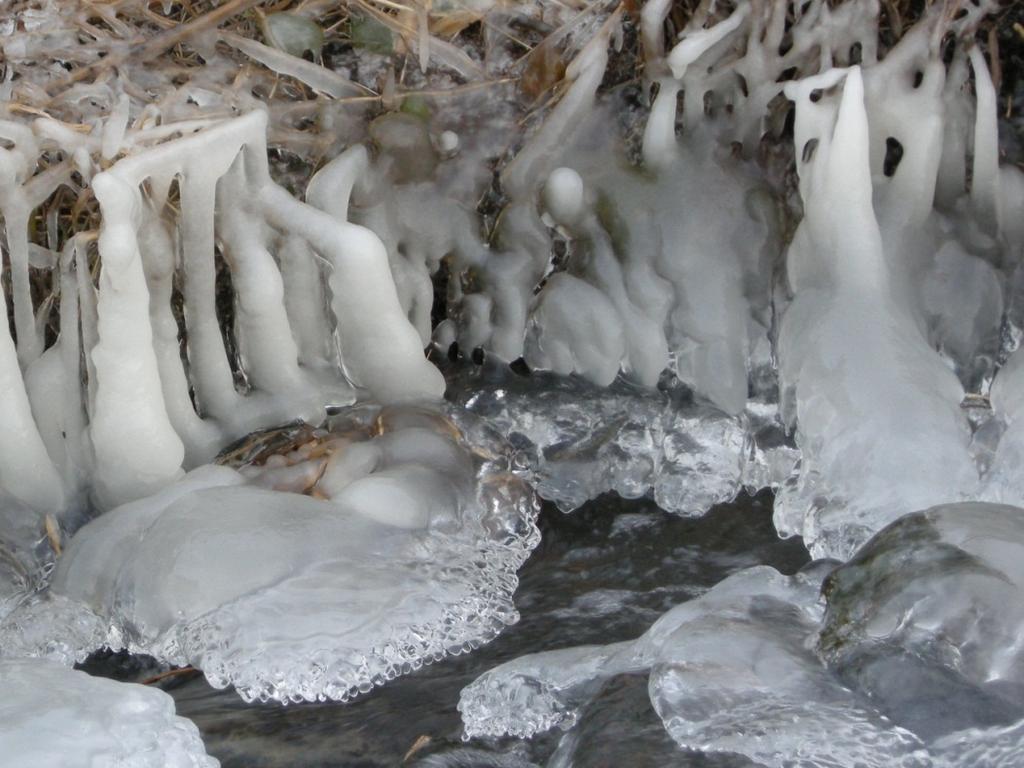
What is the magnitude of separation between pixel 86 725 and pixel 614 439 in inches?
48.7

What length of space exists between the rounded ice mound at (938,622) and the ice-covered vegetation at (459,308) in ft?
0.45

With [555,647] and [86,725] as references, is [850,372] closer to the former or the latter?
[555,647]

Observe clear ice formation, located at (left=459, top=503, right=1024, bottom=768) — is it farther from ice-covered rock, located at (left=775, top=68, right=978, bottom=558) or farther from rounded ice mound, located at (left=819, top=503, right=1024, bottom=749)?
ice-covered rock, located at (left=775, top=68, right=978, bottom=558)

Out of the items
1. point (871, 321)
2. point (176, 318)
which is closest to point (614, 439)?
point (871, 321)

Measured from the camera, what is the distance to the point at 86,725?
158 cm

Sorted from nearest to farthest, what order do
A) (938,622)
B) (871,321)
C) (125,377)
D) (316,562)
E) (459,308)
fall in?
1. (938,622)
2. (316,562)
3. (125,377)
4. (871,321)
5. (459,308)

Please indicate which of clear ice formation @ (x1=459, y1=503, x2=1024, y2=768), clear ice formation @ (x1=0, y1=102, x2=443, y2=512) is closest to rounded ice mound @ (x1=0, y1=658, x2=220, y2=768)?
clear ice formation @ (x1=459, y1=503, x2=1024, y2=768)

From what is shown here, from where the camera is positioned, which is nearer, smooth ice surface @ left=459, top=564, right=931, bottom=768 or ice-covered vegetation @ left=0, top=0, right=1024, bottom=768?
smooth ice surface @ left=459, top=564, right=931, bottom=768

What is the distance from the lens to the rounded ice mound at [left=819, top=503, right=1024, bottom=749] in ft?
4.92

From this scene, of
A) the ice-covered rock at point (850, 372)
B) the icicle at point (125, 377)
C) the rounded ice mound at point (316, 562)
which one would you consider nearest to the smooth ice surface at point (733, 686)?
the rounded ice mound at point (316, 562)

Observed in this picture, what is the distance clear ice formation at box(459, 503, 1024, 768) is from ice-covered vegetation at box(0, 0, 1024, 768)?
2cm

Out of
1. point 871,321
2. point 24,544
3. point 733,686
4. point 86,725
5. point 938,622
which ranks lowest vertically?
point 24,544

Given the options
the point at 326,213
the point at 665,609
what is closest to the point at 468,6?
the point at 326,213

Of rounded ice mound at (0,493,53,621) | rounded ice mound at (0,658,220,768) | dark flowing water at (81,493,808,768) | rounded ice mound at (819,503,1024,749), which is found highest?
rounded ice mound at (819,503,1024,749)
